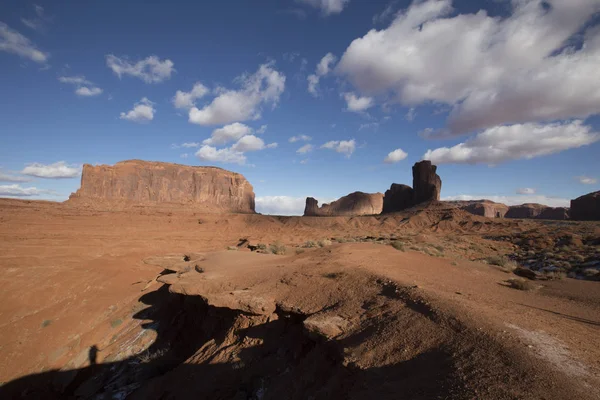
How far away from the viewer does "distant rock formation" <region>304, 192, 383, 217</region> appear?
101 m

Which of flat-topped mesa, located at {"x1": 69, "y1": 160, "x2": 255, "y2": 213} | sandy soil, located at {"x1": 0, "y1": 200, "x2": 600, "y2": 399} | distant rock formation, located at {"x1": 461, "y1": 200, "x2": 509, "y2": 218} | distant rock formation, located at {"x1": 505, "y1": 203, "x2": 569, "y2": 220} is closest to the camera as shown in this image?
sandy soil, located at {"x1": 0, "y1": 200, "x2": 600, "y2": 399}

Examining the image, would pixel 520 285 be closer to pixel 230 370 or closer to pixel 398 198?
pixel 230 370

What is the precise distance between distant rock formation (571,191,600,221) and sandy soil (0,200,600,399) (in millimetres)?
68727

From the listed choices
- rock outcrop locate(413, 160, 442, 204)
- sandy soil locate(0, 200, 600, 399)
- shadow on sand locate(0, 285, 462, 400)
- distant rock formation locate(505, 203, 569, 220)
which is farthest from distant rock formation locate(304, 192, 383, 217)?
shadow on sand locate(0, 285, 462, 400)

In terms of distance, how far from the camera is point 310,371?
15.8ft

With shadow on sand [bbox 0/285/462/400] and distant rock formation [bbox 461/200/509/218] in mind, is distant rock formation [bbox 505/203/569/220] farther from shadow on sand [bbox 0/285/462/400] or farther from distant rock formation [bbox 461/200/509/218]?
shadow on sand [bbox 0/285/462/400]

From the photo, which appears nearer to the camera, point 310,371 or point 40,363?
point 310,371

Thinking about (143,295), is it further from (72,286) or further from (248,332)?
(248,332)

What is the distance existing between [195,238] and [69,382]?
2382 centimetres

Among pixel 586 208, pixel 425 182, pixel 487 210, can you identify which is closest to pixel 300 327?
pixel 425 182

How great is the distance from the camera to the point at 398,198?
67250 millimetres

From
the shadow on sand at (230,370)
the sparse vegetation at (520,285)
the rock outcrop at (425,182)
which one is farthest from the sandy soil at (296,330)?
the rock outcrop at (425,182)

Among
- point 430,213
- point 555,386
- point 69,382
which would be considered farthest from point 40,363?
point 430,213

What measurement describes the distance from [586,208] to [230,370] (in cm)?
8245
